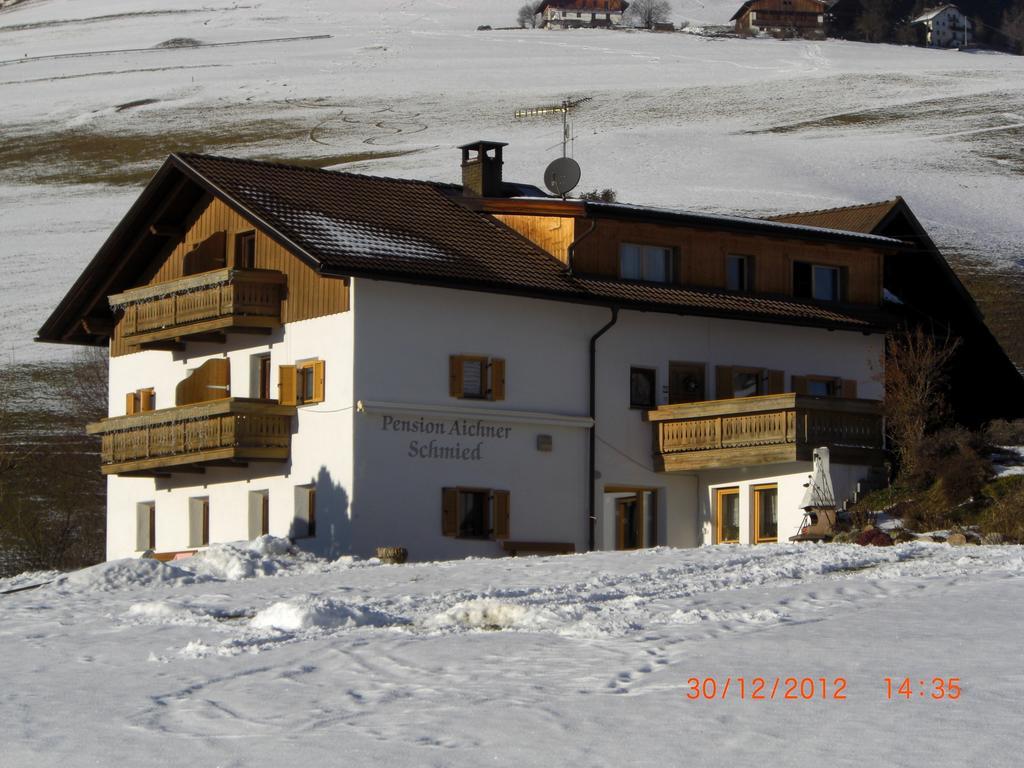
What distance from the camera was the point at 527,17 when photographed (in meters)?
166

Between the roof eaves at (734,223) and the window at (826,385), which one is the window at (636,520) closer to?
the window at (826,385)

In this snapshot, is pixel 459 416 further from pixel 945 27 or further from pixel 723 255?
pixel 945 27

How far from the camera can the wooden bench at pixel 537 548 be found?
3828 centimetres

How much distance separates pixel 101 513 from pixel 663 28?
345ft

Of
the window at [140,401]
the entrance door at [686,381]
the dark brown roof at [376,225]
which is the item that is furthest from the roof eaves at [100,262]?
the entrance door at [686,381]

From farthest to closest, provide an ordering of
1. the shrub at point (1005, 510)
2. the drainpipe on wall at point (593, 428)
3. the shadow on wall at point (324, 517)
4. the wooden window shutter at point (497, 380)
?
the drainpipe on wall at point (593, 428)
the wooden window shutter at point (497, 380)
the shadow on wall at point (324, 517)
the shrub at point (1005, 510)

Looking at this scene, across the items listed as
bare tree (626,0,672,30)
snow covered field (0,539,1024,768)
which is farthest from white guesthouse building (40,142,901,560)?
bare tree (626,0,672,30)

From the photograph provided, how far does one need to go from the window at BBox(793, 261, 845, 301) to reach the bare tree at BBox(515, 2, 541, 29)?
398ft

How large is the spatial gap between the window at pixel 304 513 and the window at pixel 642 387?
7.66 metres

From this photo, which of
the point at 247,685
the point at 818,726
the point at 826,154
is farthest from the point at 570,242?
the point at 826,154

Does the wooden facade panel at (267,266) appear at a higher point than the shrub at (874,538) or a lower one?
higher

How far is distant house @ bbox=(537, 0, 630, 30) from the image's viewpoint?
166625 mm

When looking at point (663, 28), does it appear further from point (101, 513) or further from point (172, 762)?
point (172, 762)

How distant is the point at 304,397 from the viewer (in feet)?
125
